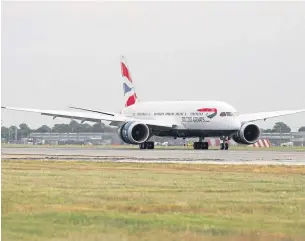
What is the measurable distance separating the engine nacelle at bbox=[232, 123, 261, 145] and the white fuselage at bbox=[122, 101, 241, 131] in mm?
1523

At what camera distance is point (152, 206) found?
62.2 feet

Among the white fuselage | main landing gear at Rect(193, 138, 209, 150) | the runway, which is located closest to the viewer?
the runway

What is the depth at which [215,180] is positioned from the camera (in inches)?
1038

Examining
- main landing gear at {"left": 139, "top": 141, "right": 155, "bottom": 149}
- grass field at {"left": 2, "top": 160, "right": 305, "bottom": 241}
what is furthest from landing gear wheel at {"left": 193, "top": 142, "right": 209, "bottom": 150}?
grass field at {"left": 2, "top": 160, "right": 305, "bottom": 241}

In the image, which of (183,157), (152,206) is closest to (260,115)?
(183,157)

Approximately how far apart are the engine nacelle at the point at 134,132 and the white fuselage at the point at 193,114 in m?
4.09

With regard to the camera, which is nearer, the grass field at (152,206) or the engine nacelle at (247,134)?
the grass field at (152,206)

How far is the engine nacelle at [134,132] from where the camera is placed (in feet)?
230

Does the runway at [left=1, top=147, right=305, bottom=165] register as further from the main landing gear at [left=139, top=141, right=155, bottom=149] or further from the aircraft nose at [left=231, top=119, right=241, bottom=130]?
the main landing gear at [left=139, top=141, right=155, bottom=149]

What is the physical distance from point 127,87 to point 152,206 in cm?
6501

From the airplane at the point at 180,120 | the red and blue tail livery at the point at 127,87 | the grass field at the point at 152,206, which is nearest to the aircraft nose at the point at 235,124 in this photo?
the airplane at the point at 180,120

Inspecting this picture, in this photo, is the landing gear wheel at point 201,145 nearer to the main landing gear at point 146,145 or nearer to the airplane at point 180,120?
the airplane at point 180,120

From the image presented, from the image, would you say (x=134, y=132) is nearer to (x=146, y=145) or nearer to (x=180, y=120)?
(x=146, y=145)

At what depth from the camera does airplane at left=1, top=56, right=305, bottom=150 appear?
235 ft
